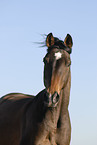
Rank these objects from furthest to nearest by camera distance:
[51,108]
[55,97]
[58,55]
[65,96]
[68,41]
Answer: [68,41] < [65,96] < [51,108] < [58,55] < [55,97]

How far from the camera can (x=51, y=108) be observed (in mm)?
7746

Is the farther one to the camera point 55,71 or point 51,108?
point 51,108

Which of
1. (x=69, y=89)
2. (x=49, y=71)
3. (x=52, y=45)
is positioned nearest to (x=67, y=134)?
(x=69, y=89)

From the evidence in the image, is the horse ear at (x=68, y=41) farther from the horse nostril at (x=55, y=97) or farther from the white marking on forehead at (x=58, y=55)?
the horse nostril at (x=55, y=97)

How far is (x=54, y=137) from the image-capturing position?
766cm

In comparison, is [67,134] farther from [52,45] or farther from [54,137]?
[52,45]

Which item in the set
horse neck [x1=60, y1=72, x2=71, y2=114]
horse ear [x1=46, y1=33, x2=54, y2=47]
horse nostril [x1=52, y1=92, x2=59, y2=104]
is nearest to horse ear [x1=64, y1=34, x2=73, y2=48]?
horse ear [x1=46, y1=33, x2=54, y2=47]

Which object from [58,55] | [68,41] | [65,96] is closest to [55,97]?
[65,96]

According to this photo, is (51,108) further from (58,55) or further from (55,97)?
(58,55)

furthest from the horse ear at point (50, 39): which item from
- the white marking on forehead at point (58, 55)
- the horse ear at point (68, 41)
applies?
the white marking on forehead at point (58, 55)

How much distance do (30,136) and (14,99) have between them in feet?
8.21

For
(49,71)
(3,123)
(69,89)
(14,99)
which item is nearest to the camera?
(49,71)

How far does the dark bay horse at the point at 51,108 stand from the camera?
7412 mm

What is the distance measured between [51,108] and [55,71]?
0.90 m
